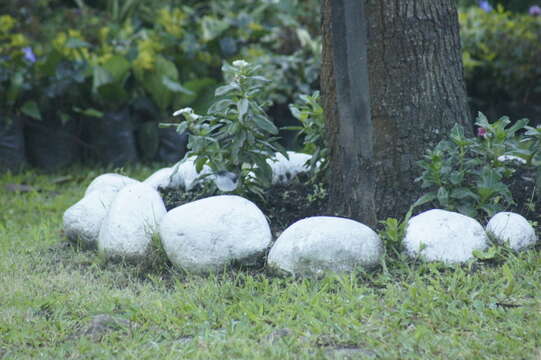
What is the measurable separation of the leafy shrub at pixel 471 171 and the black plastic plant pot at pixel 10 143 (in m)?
3.64

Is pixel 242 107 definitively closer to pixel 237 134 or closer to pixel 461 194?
pixel 237 134

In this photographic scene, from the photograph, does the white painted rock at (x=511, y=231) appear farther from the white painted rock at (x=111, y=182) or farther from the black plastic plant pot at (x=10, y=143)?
the black plastic plant pot at (x=10, y=143)

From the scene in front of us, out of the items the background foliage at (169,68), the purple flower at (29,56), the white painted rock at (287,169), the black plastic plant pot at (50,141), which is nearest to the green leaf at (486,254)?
the white painted rock at (287,169)

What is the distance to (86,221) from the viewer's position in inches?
149

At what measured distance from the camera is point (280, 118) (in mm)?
6469

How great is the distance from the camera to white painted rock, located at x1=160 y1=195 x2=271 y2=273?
3.21 m

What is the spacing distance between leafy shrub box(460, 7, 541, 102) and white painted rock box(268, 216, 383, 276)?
12.6 feet

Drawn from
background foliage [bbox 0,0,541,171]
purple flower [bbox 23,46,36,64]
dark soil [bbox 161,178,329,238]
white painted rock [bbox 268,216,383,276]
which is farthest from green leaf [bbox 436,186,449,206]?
purple flower [bbox 23,46,36,64]

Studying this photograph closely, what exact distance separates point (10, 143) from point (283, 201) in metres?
2.83

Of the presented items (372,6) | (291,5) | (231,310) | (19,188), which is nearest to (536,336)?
(231,310)

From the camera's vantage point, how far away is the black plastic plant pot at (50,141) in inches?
235

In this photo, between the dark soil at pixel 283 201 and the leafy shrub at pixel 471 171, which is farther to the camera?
the dark soil at pixel 283 201

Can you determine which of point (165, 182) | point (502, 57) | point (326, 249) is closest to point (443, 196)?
point (326, 249)

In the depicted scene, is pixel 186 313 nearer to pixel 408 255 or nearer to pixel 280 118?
pixel 408 255
